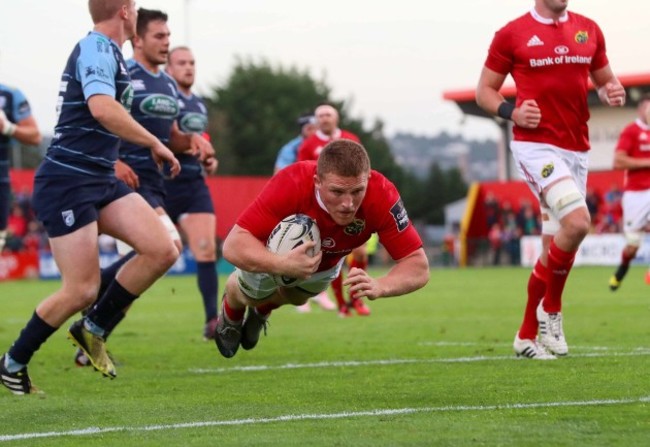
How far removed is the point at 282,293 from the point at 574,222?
2095 mm

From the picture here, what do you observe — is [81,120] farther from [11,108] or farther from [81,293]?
[11,108]

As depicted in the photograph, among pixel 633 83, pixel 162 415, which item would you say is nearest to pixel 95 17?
pixel 162 415

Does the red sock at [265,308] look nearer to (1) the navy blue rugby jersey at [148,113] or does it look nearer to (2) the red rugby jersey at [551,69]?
(2) the red rugby jersey at [551,69]

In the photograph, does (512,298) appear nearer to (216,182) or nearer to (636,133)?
(636,133)

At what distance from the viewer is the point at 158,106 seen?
10.0 meters

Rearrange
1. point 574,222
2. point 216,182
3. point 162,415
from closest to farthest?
point 162,415
point 574,222
point 216,182

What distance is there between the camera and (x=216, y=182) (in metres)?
38.8

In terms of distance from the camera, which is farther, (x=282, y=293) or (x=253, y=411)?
(x=282, y=293)

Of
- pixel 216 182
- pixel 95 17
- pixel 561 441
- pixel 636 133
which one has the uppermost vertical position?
pixel 95 17

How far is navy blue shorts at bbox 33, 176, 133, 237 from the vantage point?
284 inches

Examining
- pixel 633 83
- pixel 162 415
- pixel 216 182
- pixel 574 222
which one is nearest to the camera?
pixel 162 415

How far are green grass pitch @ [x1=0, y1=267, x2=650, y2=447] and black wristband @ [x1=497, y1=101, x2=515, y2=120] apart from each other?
1.65m

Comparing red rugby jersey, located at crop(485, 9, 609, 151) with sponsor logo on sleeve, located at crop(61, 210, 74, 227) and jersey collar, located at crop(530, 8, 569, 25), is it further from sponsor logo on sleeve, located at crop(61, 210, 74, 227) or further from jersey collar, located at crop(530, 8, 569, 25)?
sponsor logo on sleeve, located at crop(61, 210, 74, 227)

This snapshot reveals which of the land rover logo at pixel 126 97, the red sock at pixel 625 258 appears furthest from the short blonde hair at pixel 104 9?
the red sock at pixel 625 258
